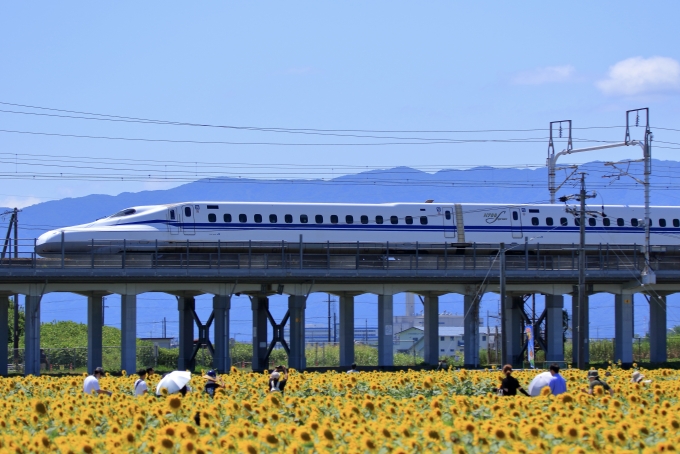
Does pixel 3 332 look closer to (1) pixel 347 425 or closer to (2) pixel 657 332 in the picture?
(2) pixel 657 332

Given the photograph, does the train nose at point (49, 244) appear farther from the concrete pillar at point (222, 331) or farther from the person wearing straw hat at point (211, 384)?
the person wearing straw hat at point (211, 384)

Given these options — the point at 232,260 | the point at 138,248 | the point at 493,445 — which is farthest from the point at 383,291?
the point at 493,445

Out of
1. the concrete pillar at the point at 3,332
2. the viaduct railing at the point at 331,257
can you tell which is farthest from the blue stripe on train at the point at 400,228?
the concrete pillar at the point at 3,332

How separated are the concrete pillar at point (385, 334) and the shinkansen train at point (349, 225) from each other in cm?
356

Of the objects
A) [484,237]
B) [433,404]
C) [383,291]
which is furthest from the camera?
[484,237]

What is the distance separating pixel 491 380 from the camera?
25859 millimetres

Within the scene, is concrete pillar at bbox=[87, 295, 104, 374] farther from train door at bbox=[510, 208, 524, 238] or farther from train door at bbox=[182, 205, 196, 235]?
train door at bbox=[510, 208, 524, 238]

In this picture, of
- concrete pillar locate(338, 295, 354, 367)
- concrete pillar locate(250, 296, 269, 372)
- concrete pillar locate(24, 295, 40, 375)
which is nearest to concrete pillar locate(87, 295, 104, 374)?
concrete pillar locate(24, 295, 40, 375)

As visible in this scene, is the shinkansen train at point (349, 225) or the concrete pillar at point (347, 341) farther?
the concrete pillar at point (347, 341)

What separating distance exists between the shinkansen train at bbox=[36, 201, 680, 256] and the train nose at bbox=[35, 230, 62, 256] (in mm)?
47

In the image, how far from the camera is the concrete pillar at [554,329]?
57094 mm

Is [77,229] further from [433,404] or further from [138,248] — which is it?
[433,404]

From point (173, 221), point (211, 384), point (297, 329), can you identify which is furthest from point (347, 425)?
point (297, 329)

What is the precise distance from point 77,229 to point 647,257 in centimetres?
2955
